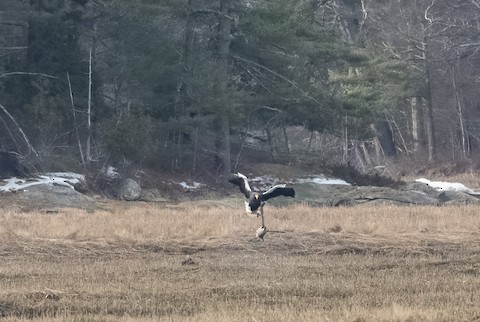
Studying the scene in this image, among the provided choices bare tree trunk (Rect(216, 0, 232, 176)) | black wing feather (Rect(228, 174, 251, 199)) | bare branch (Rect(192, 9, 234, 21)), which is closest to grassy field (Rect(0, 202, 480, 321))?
black wing feather (Rect(228, 174, 251, 199))

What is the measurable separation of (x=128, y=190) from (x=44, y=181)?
8.44ft

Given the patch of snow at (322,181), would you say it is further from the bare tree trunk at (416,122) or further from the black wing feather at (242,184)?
the black wing feather at (242,184)

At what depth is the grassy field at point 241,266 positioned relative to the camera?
11.3 meters

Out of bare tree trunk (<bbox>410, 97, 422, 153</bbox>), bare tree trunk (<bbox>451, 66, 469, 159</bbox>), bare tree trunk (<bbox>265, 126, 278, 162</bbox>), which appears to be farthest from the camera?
bare tree trunk (<bbox>410, 97, 422, 153</bbox>)

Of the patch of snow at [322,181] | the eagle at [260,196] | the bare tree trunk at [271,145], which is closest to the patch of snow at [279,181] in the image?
the patch of snow at [322,181]

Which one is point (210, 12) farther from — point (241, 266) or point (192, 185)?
point (241, 266)

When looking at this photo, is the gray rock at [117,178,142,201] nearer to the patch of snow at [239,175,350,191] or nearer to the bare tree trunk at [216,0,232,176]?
the bare tree trunk at [216,0,232,176]

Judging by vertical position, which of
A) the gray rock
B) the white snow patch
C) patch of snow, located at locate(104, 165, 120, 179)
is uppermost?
patch of snow, located at locate(104, 165, 120, 179)

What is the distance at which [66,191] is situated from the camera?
2867 cm

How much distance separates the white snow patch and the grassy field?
4.53 m

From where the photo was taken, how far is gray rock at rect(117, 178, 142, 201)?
101 ft

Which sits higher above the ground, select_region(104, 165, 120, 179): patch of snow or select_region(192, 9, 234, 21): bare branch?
select_region(192, 9, 234, 21): bare branch

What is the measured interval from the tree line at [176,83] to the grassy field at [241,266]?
8.64m

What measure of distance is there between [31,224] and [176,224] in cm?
269
